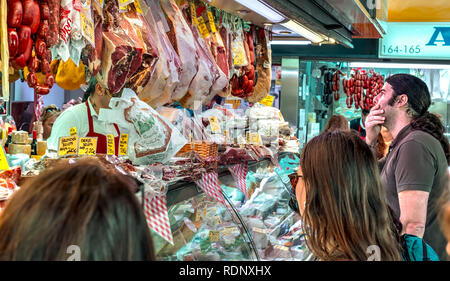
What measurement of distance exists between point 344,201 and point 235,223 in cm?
93

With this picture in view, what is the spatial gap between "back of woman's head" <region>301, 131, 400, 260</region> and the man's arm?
989 millimetres

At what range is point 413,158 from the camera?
115 inches

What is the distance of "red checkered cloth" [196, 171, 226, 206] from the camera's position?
240 cm

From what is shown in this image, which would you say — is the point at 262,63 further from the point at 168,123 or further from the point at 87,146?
the point at 87,146

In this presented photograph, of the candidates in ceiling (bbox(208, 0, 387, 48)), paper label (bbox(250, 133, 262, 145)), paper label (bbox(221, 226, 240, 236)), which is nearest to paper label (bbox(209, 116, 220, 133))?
paper label (bbox(250, 133, 262, 145))

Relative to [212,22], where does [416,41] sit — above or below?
above

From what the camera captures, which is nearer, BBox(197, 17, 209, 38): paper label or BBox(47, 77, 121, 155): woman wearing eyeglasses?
BBox(47, 77, 121, 155): woman wearing eyeglasses

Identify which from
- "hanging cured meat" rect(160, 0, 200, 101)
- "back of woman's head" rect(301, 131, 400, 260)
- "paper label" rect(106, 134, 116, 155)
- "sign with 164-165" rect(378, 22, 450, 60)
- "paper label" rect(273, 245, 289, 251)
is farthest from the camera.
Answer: "sign with 164-165" rect(378, 22, 450, 60)

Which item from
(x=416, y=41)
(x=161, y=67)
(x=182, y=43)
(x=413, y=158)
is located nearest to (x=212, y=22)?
(x=182, y=43)

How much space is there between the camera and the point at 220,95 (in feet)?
13.3

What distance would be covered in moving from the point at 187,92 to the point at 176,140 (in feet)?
4.29

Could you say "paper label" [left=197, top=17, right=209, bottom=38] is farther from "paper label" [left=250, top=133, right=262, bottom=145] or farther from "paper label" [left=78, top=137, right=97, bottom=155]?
"paper label" [left=78, top=137, right=97, bottom=155]

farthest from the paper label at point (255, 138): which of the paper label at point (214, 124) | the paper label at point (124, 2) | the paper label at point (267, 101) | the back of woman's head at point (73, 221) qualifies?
the back of woman's head at point (73, 221)
